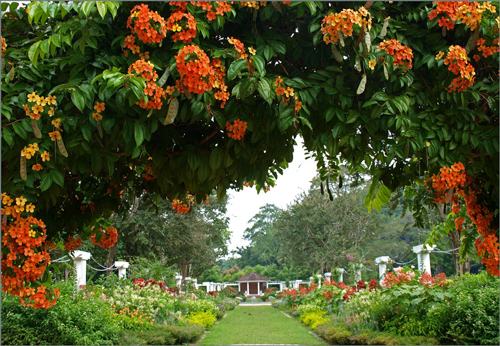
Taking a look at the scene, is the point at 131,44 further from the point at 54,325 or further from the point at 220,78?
the point at 54,325

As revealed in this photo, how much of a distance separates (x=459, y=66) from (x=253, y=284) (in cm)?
4235

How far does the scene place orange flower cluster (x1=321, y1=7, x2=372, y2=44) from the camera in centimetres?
181

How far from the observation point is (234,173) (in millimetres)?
2555

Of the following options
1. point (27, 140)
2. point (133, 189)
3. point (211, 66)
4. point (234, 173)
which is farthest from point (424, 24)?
point (133, 189)

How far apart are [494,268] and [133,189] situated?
2641 millimetres

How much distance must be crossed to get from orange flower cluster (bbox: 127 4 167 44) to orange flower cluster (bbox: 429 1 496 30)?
4.31 feet

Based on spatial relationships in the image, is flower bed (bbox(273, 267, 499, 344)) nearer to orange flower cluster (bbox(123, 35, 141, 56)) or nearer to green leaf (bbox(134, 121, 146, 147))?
green leaf (bbox(134, 121, 146, 147))

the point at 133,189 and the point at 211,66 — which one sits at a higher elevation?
the point at 211,66

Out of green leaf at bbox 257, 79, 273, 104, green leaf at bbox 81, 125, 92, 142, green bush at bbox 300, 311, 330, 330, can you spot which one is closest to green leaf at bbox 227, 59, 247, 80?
green leaf at bbox 257, 79, 273, 104

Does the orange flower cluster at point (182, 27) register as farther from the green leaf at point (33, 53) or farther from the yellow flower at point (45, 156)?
the yellow flower at point (45, 156)

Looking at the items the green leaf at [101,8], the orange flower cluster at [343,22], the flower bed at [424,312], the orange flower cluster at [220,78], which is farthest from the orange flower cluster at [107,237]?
the flower bed at [424,312]

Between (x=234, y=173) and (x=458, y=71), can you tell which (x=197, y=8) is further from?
(x=458, y=71)

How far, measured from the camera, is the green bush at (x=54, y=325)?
16.9 feet

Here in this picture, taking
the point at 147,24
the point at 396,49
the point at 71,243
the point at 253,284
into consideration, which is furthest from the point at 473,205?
the point at 253,284
